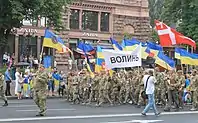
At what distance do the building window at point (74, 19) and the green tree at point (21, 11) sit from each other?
16.0 metres

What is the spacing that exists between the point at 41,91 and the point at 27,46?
92.8 feet

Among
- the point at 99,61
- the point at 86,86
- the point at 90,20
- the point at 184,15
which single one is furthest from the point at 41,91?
the point at 90,20

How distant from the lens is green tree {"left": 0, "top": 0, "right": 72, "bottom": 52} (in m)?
28.3

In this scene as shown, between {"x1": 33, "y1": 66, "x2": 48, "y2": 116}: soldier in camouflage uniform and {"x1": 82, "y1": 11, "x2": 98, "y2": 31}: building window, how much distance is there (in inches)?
1246

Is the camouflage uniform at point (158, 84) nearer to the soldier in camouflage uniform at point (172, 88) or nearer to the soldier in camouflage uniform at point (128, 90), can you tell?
the soldier in camouflage uniform at point (172, 88)

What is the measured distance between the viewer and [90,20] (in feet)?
161

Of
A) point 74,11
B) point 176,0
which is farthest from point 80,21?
point 176,0

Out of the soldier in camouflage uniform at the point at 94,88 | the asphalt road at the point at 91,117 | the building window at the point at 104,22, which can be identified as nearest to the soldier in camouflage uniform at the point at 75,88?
the soldier in camouflage uniform at the point at 94,88

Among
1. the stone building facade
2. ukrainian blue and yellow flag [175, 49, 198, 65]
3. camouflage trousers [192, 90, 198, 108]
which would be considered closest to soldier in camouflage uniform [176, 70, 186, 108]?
camouflage trousers [192, 90, 198, 108]

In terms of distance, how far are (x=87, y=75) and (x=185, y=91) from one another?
492 centimetres

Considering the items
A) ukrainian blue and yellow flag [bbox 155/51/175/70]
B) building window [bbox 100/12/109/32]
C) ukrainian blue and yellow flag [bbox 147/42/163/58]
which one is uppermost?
building window [bbox 100/12/109/32]

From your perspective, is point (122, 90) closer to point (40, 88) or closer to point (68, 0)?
point (40, 88)

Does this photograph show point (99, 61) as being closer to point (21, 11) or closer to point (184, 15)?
point (21, 11)

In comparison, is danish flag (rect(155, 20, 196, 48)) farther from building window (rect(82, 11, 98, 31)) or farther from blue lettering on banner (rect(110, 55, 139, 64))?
building window (rect(82, 11, 98, 31))
